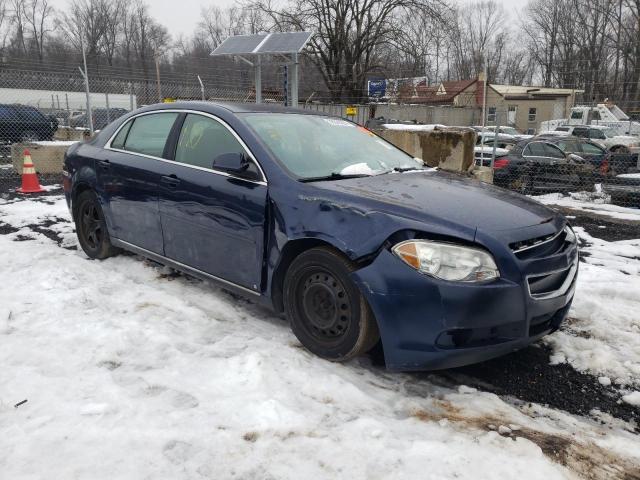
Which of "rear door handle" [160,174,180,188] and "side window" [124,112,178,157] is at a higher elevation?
"side window" [124,112,178,157]

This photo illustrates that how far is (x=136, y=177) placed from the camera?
4.23 meters

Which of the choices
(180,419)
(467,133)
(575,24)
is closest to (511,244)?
(180,419)

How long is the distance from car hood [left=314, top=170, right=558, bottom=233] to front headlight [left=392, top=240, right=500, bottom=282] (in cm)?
14

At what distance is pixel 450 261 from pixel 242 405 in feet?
4.11

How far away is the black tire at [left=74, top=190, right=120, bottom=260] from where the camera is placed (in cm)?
480

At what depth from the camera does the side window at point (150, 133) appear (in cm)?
418

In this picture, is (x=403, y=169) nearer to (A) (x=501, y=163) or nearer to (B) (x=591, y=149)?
(A) (x=501, y=163)

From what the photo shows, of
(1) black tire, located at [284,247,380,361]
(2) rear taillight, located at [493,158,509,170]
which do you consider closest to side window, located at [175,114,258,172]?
(1) black tire, located at [284,247,380,361]

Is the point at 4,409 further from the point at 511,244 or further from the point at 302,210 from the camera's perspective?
the point at 511,244

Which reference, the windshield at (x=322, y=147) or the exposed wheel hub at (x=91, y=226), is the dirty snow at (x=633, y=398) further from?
the exposed wheel hub at (x=91, y=226)

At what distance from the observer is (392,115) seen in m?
33.4

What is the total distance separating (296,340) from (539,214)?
1666 mm

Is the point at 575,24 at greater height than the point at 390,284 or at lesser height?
greater

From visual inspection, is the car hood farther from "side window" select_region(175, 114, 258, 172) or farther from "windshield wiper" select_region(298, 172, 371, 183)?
"side window" select_region(175, 114, 258, 172)
